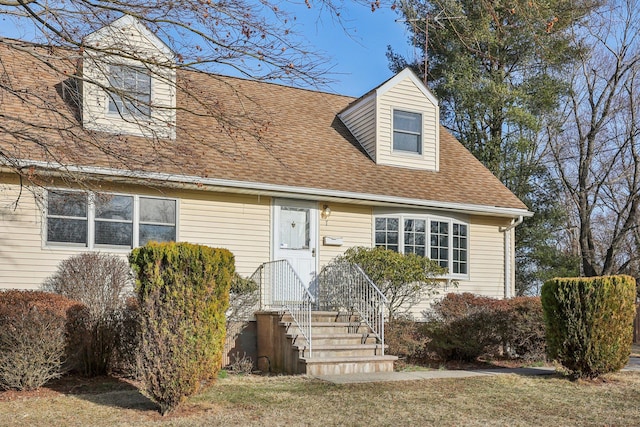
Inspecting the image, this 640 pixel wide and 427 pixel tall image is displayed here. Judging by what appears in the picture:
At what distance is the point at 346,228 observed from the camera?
13672 millimetres

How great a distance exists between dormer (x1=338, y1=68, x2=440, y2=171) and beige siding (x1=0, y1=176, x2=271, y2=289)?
353cm

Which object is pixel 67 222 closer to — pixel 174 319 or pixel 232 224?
pixel 232 224

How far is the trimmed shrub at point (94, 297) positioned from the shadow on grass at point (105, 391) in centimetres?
28

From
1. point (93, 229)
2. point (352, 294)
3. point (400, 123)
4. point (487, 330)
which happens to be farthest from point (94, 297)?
point (400, 123)

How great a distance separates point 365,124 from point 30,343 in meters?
9.28

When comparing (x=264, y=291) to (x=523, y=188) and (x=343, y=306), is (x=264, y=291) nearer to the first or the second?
(x=343, y=306)

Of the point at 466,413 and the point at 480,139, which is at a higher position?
the point at 480,139

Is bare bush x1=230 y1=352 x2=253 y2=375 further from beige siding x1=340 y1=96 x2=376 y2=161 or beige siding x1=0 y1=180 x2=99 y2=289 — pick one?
beige siding x1=340 y1=96 x2=376 y2=161

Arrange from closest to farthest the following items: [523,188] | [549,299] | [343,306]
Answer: [549,299]
[343,306]
[523,188]

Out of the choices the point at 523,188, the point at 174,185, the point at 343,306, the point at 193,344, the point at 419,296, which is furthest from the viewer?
the point at 523,188

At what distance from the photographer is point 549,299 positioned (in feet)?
33.8

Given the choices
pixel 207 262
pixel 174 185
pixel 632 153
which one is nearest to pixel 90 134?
pixel 207 262

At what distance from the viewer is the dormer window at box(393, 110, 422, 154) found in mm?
15320

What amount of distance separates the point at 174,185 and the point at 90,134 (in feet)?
12.7
